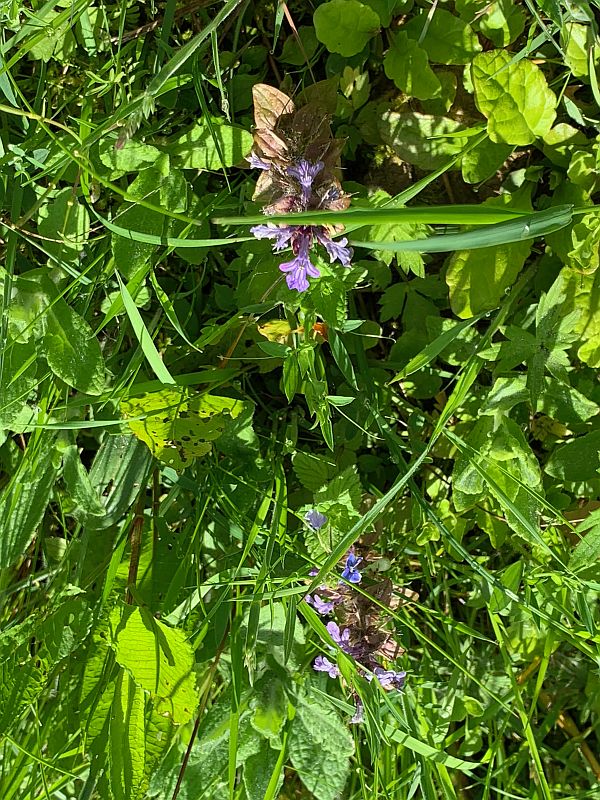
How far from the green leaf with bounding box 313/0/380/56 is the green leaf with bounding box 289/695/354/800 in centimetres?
139

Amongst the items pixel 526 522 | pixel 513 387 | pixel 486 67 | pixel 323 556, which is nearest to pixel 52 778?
pixel 323 556

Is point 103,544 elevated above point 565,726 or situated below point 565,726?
above

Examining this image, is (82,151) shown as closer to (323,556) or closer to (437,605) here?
(323,556)

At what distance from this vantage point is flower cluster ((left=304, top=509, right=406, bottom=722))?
4.75ft

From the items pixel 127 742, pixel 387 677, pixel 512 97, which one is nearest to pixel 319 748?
pixel 387 677

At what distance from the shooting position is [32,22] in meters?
1.35

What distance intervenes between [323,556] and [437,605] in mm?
459

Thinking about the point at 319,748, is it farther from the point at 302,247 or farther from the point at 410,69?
the point at 410,69

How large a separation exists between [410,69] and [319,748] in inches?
57.3

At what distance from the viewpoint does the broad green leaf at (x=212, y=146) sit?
1379 mm

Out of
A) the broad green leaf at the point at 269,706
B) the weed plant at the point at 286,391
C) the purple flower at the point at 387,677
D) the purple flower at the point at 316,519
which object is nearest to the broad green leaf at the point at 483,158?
the weed plant at the point at 286,391

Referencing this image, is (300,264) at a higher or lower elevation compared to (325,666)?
higher

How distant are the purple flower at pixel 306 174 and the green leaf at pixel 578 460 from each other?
0.75 meters

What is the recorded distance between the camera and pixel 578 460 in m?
1.48
